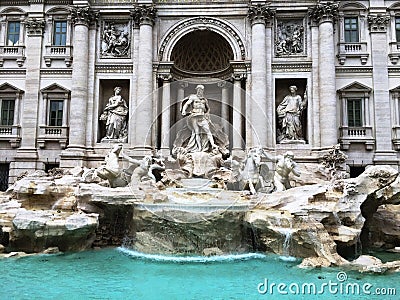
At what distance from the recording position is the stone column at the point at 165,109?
2000cm

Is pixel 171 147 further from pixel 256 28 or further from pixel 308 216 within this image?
pixel 308 216

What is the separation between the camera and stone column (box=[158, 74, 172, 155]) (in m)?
20.0

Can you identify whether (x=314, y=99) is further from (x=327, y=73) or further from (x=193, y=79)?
(x=193, y=79)

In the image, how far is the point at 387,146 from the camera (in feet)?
65.4

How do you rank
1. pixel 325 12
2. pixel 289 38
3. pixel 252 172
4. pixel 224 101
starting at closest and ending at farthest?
1. pixel 252 172
2. pixel 325 12
3. pixel 289 38
4. pixel 224 101

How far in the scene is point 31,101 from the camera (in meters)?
21.2

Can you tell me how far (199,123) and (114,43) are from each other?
7.03 m

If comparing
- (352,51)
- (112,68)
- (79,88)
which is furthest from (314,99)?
(79,88)

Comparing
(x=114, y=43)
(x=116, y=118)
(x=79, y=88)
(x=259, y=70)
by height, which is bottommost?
(x=116, y=118)

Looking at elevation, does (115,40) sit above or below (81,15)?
below

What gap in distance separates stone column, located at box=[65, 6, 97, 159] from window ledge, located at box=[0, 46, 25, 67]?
345 centimetres

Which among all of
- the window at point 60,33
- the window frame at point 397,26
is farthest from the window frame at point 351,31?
the window at point 60,33

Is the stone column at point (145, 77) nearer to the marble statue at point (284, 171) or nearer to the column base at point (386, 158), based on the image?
the marble statue at point (284, 171)

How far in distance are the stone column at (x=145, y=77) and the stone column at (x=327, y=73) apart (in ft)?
29.2
